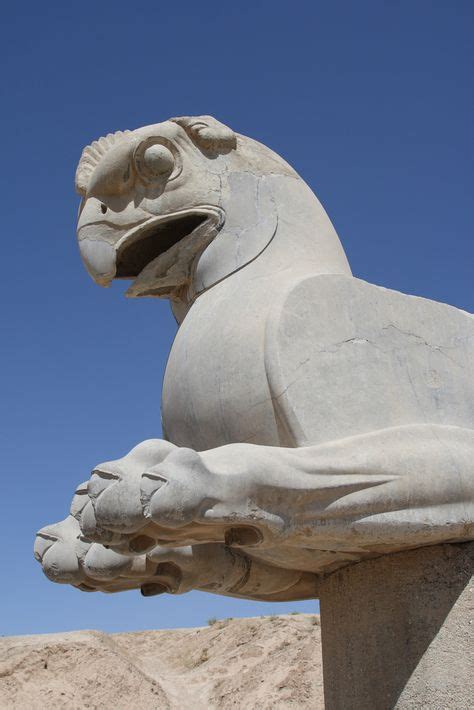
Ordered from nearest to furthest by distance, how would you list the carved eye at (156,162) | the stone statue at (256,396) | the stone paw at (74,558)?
the stone statue at (256,396) → the stone paw at (74,558) → the carved eye at (156,162)

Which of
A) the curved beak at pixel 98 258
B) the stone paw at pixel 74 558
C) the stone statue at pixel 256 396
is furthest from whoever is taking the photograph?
the curved beak at pixel 98 258

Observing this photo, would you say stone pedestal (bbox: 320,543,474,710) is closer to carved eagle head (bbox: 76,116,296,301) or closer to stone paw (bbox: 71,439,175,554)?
stone paw (bbox: 71,439,175,554)

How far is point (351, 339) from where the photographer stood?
3703mm

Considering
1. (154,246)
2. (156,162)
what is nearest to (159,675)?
(154,246)

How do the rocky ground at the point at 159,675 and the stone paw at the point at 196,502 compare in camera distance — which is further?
the rocky ground at the point at 159,675

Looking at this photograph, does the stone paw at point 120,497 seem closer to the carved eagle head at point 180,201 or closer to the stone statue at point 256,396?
the stone statue at point 256,396

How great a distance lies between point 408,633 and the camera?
11.8 ft

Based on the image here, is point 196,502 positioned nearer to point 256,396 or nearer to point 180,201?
point 256,396

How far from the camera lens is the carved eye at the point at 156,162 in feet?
13.6

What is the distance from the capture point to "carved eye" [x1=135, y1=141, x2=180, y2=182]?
4.14 m

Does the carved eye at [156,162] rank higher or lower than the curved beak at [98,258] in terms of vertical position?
higher

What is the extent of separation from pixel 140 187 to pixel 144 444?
1461 mm

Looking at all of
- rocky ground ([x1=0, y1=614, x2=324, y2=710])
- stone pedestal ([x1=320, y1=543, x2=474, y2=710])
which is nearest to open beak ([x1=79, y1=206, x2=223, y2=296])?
stone pedestal ([x1=320, y1=543, x2=474, y2=710])

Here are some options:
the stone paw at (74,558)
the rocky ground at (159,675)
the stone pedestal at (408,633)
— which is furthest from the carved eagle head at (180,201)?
the rocky ground at (159,675)
